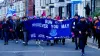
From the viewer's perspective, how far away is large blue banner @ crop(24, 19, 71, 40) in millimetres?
27828

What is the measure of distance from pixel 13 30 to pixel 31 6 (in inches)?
2107

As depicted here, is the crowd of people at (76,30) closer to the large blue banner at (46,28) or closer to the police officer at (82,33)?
the police officer at (82,33)

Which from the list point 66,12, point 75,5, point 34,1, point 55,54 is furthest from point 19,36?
point 34,1

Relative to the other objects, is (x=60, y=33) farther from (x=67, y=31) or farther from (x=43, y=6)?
(x=43, y=6)

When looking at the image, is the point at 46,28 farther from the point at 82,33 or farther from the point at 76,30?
the point at 82,33

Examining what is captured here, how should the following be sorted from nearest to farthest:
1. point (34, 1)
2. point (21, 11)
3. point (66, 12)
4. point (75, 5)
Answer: point (75, 5) → point (66, 12) → point (34, 1) → point (21, 11)

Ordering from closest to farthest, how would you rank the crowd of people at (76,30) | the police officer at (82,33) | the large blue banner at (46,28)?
the police officer at (82,33) < the crowd of people at (76,30) < the large blue banner at (46,28)

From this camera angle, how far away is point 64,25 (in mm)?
28062

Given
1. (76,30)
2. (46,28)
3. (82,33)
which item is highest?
(82,33)

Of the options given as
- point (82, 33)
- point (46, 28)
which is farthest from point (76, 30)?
point (46, 28)

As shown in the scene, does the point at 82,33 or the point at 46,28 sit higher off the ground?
the point at 82,33

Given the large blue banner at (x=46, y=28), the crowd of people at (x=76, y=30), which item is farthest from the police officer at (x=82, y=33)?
the large blue banner at (x=46, y=28)

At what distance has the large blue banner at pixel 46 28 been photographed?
27.8 meters

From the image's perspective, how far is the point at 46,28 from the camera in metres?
28.0
